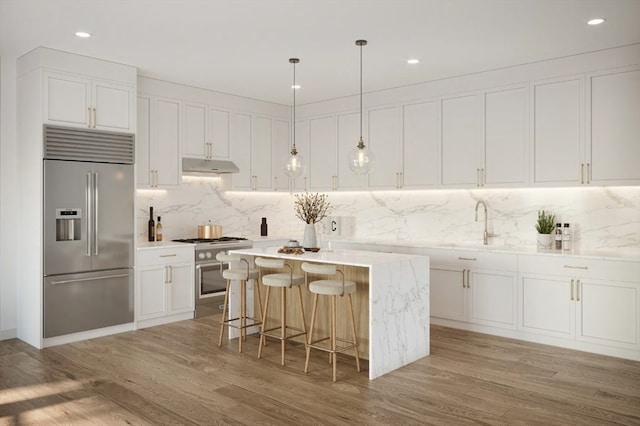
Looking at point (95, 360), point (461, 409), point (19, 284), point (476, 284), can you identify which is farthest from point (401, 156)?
point (19, 284)

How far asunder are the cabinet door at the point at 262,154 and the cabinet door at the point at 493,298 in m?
3.28

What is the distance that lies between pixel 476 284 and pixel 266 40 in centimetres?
329

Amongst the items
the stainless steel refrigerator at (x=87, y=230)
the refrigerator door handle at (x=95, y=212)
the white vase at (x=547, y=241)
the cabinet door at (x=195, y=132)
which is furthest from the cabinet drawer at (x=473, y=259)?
the refrigerator door handle at (x=95, y=212)

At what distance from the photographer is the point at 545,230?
5418 millimetres

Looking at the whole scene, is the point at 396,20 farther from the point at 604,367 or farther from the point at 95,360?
the point at 95,360

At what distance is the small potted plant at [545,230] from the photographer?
5.37m

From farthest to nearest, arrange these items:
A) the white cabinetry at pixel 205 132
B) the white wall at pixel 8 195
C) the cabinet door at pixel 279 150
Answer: the cabinet door at pixel 279 150, the white cabinetry at pixel 205 132, the white wall at pixel 8 195

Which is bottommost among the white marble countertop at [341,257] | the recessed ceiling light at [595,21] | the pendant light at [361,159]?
the white marble countertop at [341,257]

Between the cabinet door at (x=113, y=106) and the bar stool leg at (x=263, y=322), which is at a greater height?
the cabinet door at (x=113, y=106)

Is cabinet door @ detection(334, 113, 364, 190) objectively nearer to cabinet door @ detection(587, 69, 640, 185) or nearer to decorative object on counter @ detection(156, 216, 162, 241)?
decorative object on counter @ detection(156, 216, 162, 241)

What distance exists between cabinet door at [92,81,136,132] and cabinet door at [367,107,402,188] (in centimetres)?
297

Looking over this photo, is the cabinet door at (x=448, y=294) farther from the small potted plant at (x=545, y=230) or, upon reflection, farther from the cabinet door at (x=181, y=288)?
the cabinet door at (x=181, y=288)

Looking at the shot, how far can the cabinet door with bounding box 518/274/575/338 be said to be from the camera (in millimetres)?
4922

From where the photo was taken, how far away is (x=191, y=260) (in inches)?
242
